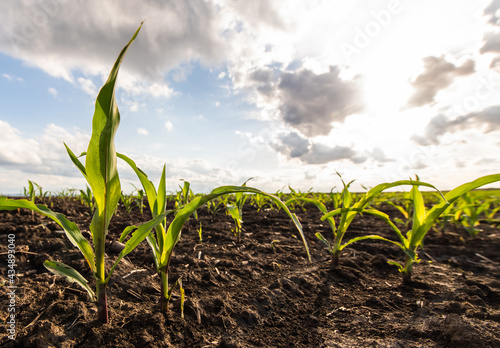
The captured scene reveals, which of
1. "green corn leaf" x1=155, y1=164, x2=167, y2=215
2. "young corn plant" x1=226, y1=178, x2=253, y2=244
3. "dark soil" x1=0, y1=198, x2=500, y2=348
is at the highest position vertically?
"green corn leaf" x1=155, y1=164, x2=167, y2=215

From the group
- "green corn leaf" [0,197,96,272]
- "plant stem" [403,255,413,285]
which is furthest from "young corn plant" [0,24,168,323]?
"plant stem" [403,255,413,285]

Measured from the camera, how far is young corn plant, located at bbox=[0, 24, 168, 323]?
0.85 meters

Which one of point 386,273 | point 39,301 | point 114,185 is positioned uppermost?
point 114,185

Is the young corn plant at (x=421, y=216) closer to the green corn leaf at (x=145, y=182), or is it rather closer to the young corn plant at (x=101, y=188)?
the green corn leaf at (x=145, y=182)

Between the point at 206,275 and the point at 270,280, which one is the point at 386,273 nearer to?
the point at 270,280

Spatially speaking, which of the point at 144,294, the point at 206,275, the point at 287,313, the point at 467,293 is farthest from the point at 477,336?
the point at 144,294

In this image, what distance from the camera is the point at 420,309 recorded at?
133 centimetres

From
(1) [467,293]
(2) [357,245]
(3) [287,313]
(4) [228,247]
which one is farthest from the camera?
(2) [357,245]

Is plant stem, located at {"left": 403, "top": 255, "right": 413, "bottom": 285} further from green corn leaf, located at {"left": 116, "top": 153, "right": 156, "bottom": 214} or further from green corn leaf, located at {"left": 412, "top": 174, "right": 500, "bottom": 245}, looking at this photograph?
green corn leaf, located at {"left": 116, "top": 153, "right": 156, "bottom": 214}

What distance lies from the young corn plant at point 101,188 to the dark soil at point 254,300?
19 centimetres

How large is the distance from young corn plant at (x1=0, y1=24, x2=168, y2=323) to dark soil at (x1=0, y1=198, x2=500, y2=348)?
0.19 metres

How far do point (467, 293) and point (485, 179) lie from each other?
73cm

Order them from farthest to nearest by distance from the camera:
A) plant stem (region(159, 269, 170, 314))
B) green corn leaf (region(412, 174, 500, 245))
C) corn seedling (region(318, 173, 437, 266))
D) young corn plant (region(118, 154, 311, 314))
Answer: corn seedling (region(318, 173, 437, 266)) < green corn leaf (region(412, 174, 500, 245)) < plant stem (region(159, 269, 170, 314)) < young corn plant (region(118, 154, 311, 314))

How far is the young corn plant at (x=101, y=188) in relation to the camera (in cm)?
85
